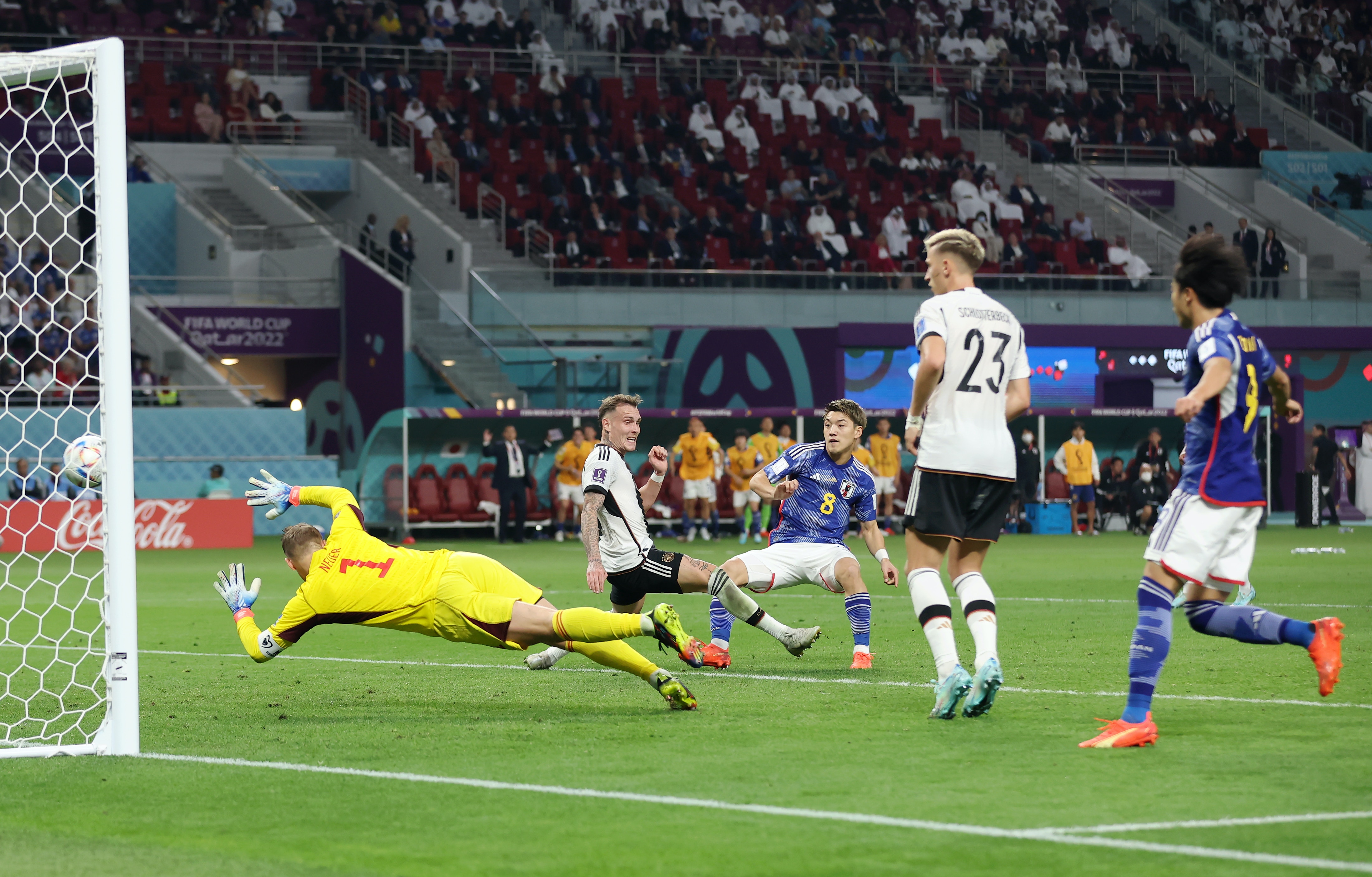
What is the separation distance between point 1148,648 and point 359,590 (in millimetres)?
3607

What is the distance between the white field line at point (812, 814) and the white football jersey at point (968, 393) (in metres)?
2.37

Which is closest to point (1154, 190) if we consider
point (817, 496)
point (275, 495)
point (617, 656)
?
point (817, 496)

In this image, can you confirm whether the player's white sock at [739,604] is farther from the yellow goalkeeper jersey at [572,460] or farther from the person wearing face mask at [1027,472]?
the person wearing face mask at [1027,472]

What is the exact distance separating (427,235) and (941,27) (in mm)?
16168

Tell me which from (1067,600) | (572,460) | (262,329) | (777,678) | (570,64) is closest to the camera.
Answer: (777,678)

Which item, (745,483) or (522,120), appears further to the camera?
(522,120)

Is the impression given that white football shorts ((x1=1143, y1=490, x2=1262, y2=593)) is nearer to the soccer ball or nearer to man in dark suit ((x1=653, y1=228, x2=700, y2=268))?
the soccer ball

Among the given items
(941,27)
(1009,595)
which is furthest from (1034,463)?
(941,27)

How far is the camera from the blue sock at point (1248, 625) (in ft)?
22.0

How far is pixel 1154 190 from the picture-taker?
124 feet

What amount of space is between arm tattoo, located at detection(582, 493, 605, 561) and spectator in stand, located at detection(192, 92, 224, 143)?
26937 mm

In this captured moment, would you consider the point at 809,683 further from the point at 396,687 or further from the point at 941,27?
the point at 941,27

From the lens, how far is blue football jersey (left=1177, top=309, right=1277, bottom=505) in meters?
6.67

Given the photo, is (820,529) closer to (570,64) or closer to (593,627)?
(593,627)
